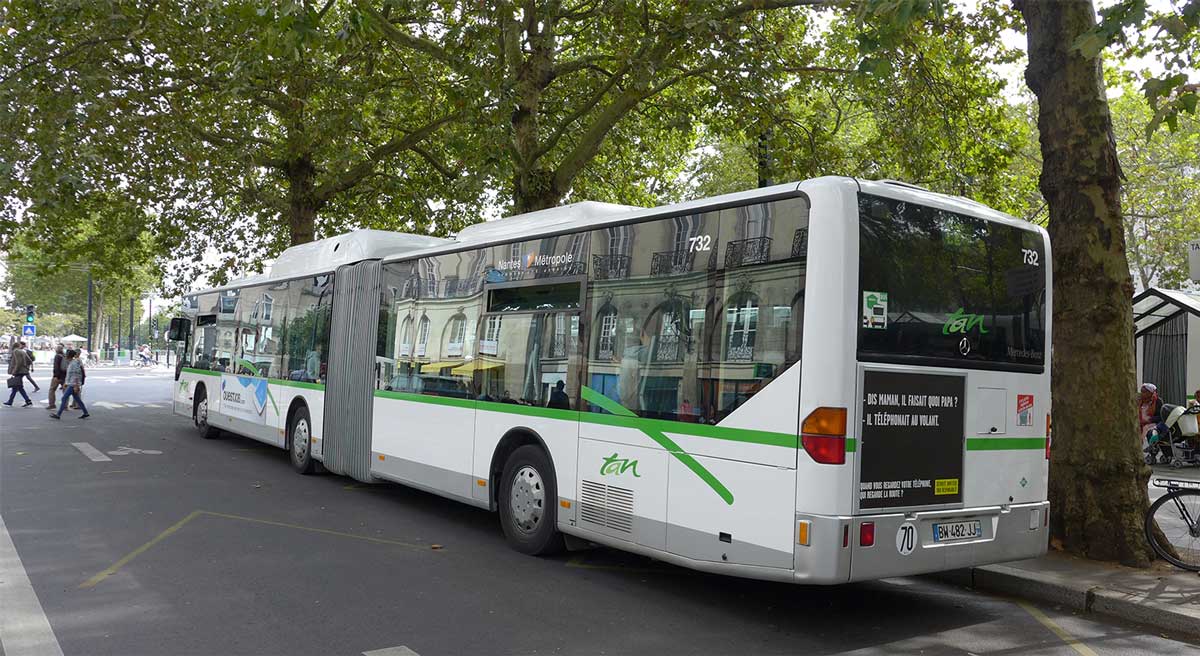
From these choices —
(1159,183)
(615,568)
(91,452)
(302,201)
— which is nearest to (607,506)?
(615,568)

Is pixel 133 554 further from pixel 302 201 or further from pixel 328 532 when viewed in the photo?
pixel 302 201

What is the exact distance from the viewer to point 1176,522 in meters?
8.01

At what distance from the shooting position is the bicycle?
783 centimetres

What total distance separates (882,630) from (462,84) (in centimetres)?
1125

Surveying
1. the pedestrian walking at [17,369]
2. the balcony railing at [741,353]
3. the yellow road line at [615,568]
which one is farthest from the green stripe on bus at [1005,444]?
the pedestrian walking at [17,369]

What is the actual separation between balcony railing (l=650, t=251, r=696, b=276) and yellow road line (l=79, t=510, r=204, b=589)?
174 inches

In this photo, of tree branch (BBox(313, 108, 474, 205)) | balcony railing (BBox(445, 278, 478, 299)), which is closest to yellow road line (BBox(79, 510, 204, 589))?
balcony railing (BBox(445, 278, 478, 299))

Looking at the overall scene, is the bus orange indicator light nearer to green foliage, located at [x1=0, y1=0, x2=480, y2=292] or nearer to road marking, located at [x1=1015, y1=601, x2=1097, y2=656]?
Result: road marking, located at [x1=1015, y1=601, x2=1097, y2=656]

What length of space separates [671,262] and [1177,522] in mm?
4950

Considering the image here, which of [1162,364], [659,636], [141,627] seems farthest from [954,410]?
[1162,364]

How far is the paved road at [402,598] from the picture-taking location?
5527 millimetres

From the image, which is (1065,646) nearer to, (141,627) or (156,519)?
(141,627)

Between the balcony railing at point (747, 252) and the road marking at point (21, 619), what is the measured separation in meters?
4.46

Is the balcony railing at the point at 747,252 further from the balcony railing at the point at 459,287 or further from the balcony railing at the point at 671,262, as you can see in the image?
the balcony railing at the point at 459,287
